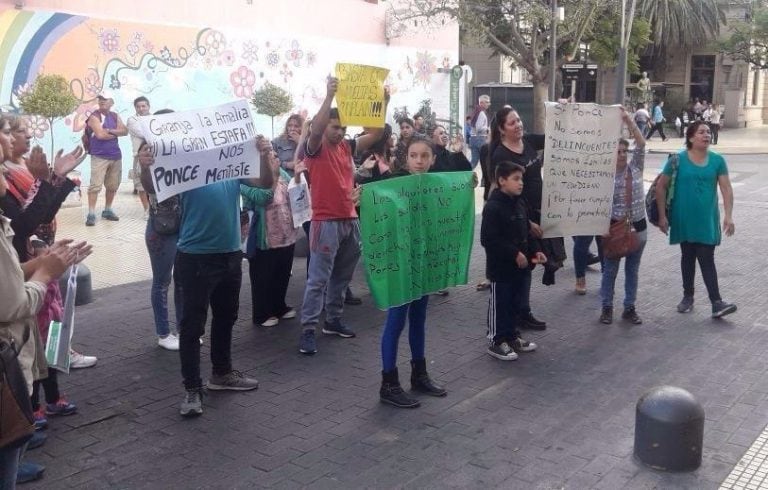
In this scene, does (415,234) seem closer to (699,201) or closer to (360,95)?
(360,95)

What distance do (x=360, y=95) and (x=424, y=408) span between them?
233 centimetres

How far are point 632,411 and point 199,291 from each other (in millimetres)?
2776

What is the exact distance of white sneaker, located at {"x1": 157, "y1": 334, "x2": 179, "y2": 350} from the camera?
6.26m

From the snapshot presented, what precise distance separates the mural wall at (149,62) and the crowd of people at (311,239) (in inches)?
294

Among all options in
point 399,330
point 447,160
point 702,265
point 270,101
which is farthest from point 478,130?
point 399,330

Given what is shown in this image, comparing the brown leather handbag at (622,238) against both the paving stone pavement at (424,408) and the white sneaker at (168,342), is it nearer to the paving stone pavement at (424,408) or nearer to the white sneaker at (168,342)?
the paving stone pavement at (424,408)

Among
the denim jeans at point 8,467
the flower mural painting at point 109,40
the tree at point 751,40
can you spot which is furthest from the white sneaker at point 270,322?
the tree at point 751,40

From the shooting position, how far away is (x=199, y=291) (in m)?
4.87

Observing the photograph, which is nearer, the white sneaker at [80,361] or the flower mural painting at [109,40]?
the white sneaker at [80,361]

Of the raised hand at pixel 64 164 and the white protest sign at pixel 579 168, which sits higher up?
the raised hand at pixel 64 164

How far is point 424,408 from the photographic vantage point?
5086 millimetres

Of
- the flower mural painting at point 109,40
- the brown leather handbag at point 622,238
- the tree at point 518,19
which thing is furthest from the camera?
the tree at point 518,19

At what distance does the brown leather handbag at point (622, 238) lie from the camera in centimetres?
688

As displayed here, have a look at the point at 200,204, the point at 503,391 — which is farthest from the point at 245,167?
the point at 503,391
